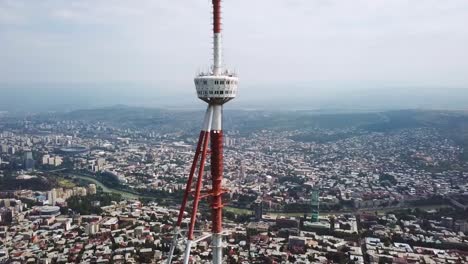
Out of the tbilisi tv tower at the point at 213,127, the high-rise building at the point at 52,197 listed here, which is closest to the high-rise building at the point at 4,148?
the high-rise building at the point at 52,197

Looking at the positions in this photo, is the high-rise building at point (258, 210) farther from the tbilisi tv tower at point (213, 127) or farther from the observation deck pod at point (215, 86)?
the observation deck pod at point (215, 86)

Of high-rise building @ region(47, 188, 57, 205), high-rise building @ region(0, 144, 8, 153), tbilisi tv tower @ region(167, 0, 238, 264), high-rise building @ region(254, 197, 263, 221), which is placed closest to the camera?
tbilisi tv tower @ region(167, 0, 238, 264)

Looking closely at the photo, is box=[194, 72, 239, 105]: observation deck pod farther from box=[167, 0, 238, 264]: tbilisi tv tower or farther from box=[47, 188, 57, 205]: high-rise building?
box=[47, 188, 57, 205]: high-rise building

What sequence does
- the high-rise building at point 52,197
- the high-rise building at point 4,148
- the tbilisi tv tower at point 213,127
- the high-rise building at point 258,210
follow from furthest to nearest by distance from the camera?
the high-rise building at point 4,148, the high-rise building at point 52,197, the high-rise building at point 258,210, the tbilisi tv tower at point 213,127

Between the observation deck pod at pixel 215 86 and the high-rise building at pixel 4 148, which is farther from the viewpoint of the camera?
the high-rise building at pixel 4 148

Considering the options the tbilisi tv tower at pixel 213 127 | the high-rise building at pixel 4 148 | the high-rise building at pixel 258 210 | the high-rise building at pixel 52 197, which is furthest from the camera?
the high-rise building at pixel 4 148

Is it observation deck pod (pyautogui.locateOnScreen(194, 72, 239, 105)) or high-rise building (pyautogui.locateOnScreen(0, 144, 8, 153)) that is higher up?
observation deck pod (pyautogui.locateOnScreen(194, 72, 239, 105))

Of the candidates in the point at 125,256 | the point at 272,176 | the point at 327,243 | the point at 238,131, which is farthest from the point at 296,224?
the point at 238,131

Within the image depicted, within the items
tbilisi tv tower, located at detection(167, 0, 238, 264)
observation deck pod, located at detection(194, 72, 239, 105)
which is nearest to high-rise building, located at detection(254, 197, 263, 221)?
tbilisi tv tower, located at detection(167, 0, 238, 264)

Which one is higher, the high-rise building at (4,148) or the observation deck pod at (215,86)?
the observation deck pod at (215,86)
